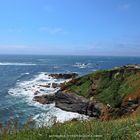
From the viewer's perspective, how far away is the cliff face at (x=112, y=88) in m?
43.6

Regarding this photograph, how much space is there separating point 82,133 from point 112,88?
43.6m

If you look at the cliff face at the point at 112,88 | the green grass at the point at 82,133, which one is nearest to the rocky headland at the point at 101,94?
the cliff face at the point at 112,88

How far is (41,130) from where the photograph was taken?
9227 millimetres

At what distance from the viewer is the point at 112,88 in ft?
169

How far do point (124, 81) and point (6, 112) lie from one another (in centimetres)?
1908

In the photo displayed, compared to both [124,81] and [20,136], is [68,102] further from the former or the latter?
[20,136]

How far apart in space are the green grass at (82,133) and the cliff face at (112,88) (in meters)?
32.7

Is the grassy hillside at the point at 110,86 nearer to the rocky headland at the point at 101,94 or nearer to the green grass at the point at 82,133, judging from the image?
the rocky headland at the point at 101,94

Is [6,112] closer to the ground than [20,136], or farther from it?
closer to the ground

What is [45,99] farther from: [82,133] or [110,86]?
[82,133]

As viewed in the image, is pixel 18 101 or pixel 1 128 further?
pixel 18 101

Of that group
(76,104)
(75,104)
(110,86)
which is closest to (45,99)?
(75,104)

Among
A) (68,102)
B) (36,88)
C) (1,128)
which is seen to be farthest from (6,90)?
(1,128)

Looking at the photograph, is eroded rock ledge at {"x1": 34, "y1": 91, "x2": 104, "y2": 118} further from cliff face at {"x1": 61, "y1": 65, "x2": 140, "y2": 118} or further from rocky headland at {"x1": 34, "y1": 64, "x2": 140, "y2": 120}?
cliff face at {"x1": 61, "y1": 65, "x2": 140, "y2": 118}
